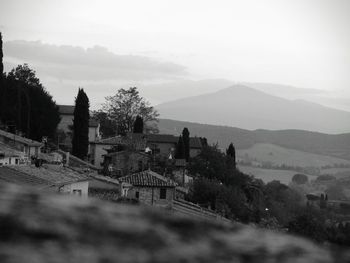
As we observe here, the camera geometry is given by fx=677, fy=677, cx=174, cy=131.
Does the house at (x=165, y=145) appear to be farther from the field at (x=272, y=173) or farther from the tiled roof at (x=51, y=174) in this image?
the field at (x=272, y=173)

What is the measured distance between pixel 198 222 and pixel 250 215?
131 feet

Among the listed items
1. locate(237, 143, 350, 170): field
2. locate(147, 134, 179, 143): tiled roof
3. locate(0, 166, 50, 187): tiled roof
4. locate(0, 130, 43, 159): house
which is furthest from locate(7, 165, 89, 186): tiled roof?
locate(237, 143, 350, 170): field

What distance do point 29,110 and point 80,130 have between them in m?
4.58

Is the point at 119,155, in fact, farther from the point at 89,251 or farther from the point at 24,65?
the point at 89,251

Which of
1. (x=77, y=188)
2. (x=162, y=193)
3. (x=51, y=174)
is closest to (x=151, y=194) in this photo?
(x=162, y=193)

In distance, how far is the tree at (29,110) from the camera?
53.9m

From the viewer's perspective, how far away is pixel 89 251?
2.27 meters

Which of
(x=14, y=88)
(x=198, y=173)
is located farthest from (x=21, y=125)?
(x=198, y=173)

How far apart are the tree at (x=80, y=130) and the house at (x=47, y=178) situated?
24673mm

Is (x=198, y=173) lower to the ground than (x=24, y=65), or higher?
lower

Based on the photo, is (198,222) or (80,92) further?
(80,92)

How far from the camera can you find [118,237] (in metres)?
2.43

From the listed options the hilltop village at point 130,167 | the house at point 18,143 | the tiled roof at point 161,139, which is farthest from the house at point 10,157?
the tiled roof at point 161,139

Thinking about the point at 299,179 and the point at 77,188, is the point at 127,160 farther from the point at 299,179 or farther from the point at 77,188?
the point at 299,179
